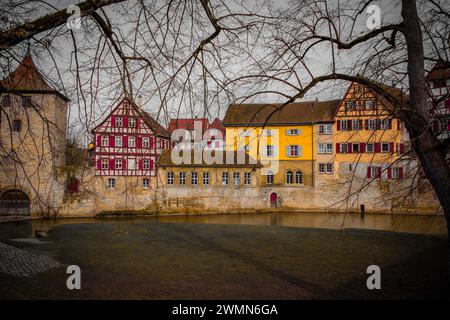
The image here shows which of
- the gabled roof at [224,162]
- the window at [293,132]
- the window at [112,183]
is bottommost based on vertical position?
the window at [112,183]

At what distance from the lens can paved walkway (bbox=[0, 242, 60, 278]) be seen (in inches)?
281

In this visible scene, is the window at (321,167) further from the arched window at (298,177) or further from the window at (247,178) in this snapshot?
the window at (247,178)

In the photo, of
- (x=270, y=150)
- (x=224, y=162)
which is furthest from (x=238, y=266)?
(x=270, y=150)

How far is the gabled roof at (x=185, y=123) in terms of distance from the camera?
2912 millimetres

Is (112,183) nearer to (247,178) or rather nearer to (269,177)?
(247,178)

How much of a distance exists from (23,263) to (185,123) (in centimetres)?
703

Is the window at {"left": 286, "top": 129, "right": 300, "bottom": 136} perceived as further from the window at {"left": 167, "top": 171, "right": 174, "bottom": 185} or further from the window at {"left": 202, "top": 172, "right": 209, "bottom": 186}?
the window at {"left": 167, "top": 171, "right": 174, "bottom": 185}

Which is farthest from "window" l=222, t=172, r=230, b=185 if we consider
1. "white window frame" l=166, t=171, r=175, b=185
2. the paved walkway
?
the paved walkway

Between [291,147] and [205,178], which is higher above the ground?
[291,147]

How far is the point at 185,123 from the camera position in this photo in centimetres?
302

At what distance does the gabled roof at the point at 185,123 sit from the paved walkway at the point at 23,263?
585cm

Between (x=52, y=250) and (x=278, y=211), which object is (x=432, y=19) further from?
(x=278, y=211)

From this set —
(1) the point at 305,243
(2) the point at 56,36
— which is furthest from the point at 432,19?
(1) the point at 305,243

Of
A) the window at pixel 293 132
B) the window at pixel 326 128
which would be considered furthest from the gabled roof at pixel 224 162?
the window at pixel 326 128
